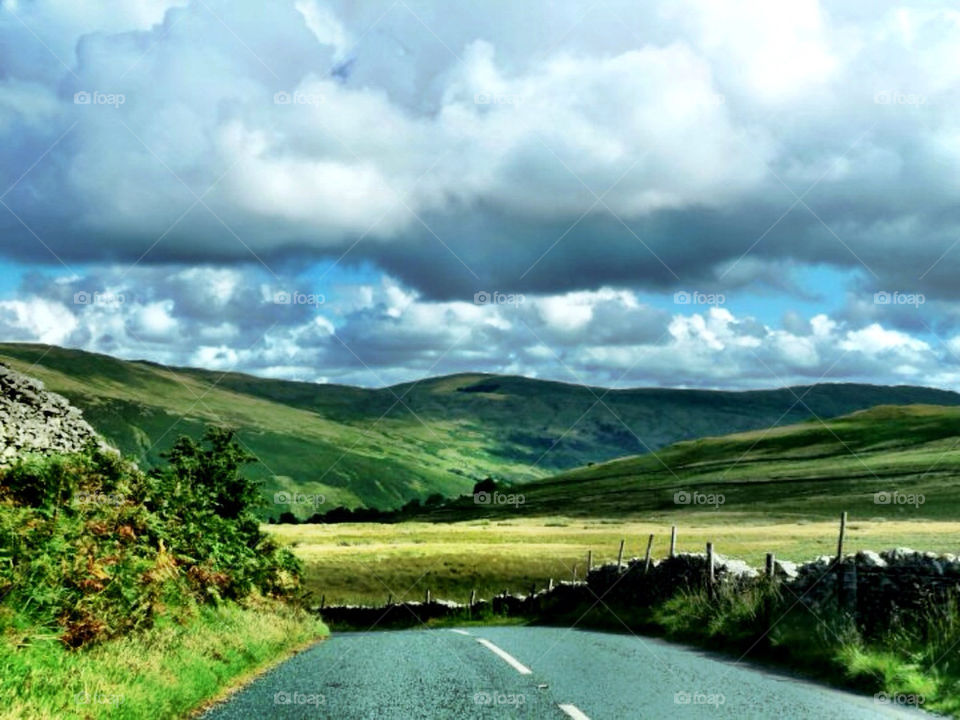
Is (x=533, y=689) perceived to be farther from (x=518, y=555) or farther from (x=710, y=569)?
(x=518, y=555)

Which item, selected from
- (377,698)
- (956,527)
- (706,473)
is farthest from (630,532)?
(377,698)

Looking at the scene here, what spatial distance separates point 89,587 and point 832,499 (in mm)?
128859

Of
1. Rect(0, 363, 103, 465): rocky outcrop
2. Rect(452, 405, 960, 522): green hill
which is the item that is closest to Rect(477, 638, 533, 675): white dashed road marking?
Rect(0, 363, 103, 465): rocky outcrop

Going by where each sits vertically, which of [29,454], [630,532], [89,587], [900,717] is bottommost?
[630,532]

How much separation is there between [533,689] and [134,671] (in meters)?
5.22

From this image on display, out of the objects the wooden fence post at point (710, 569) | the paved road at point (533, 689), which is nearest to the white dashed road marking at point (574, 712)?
the paved road at point (533, 689)

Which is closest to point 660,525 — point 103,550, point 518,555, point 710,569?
point 518,555

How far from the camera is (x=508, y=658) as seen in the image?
1744cm

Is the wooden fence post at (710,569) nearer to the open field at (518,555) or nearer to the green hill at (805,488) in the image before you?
the open field at (518,555)

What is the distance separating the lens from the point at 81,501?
1541 cm

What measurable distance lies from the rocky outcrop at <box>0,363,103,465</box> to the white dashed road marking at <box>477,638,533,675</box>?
860 centimetres

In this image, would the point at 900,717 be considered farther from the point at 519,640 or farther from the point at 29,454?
the point at 29,454

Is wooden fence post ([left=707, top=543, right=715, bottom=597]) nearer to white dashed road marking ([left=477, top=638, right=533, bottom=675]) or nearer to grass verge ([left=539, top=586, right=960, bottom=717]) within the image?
grass verge ([left=539, top=586, right=960, bottom=717])

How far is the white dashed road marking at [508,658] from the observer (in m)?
15.4
